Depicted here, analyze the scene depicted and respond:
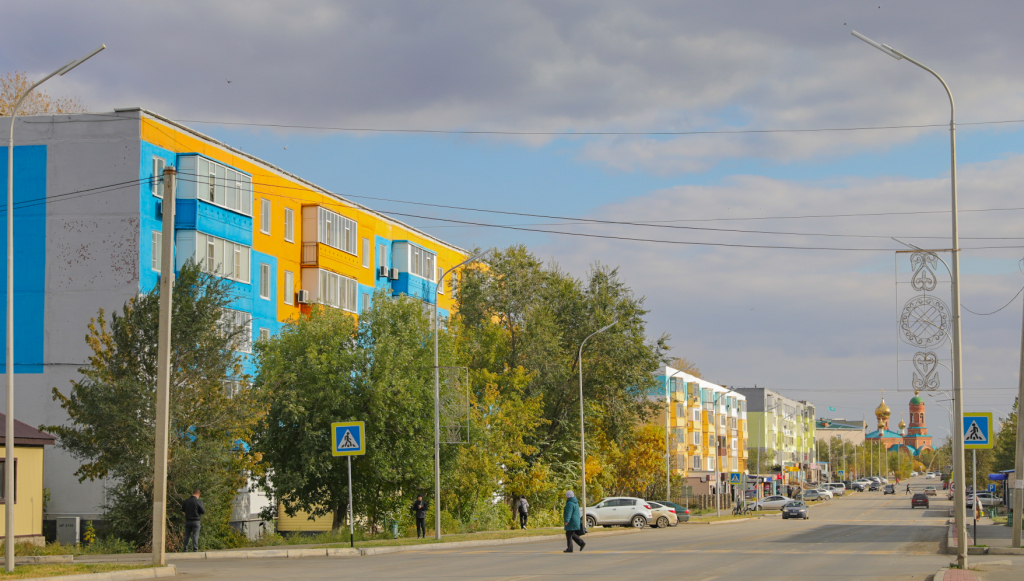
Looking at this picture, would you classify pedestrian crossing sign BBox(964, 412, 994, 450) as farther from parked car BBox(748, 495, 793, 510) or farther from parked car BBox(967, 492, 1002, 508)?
parked car BBox(748, 495, 793, 510)

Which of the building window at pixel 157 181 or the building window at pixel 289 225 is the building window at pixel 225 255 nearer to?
the building window at pixel 157 181

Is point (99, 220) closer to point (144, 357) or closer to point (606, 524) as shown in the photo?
point (144, 357)

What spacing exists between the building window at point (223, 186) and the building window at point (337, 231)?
5.32 metres

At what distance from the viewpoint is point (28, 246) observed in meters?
36.8

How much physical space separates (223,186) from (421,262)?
61.3 feet

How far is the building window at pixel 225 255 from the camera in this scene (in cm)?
3800

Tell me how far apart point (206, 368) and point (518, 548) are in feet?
33.8

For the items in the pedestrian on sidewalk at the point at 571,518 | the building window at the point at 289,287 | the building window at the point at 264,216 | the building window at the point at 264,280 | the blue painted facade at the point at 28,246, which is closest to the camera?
the pedestrian on sidewalk at the point at 571,518

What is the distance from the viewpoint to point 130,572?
17844mm

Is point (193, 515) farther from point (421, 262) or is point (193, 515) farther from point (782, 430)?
point (782, 430)

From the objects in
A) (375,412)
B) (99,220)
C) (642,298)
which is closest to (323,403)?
(375,412)

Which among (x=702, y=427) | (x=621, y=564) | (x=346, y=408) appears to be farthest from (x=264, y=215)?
(x=702, y=427)

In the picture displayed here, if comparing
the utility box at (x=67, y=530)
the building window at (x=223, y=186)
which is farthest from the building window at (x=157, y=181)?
the utility box at (x=67, y=530)

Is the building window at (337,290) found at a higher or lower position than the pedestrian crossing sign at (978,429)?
higher
